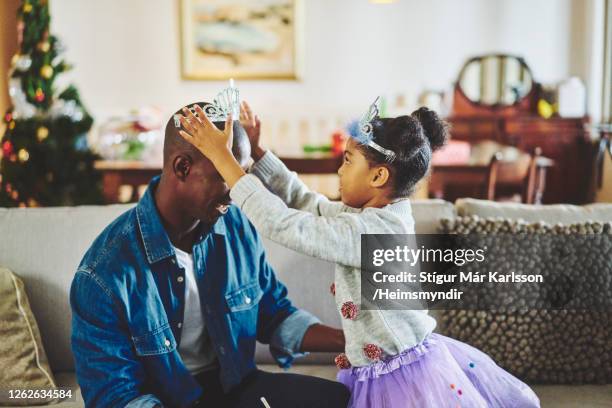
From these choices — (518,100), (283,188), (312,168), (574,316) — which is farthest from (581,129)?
(283,188)

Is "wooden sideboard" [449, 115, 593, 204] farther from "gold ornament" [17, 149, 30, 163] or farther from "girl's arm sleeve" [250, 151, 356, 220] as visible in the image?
"girl's arm sleeve" [250, 151, 356, 220]

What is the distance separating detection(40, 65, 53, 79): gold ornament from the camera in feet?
14.0

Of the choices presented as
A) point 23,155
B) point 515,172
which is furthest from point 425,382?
point 23,155

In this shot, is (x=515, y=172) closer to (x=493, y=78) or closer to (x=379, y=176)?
(x=493, y=78)

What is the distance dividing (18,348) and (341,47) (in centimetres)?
429

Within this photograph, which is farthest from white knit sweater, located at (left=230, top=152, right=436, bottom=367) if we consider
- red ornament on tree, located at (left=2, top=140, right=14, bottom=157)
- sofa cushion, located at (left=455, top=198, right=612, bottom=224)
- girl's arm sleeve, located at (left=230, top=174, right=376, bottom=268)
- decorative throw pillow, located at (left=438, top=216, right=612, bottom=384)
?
red ornament on tree, located at (left=2, top=140, right=14, bottom=157)

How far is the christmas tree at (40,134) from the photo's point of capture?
13.8 ft

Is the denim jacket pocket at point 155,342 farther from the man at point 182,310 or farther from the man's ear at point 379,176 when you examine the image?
the man's ear at point 379,176

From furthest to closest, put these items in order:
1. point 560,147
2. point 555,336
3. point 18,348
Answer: point 560,147 < point 555,336 < point 18,348

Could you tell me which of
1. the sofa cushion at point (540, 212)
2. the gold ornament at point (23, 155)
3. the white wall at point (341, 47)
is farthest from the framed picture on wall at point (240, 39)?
the sofa cushion at point (540, 212)

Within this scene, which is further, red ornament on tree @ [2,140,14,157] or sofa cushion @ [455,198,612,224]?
red ornament on tree @ [2,140,14,157]

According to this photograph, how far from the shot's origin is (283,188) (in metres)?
1.63

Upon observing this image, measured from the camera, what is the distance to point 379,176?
4.68 feet

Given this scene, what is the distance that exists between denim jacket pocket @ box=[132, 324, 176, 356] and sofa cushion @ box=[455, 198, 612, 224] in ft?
3.39
